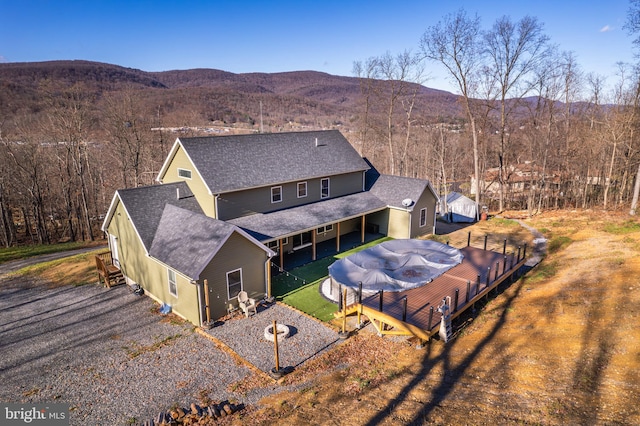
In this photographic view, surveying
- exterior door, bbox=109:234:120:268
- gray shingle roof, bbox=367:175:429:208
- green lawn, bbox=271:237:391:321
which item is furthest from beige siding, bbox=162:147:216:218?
gray shingle roof, bbox=367:175:429:208

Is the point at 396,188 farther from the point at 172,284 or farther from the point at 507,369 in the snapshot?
the point at 507,369

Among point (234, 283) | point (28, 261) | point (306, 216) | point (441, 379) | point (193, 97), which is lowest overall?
point (28, 261)

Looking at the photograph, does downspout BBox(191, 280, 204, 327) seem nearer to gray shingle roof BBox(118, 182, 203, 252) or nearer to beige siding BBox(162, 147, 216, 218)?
gray shingle roof BBox(118, 182, 203, 252)

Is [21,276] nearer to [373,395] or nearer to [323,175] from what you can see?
[323,175]

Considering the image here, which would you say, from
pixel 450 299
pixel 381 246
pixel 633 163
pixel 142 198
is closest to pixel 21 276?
pixel 142 198

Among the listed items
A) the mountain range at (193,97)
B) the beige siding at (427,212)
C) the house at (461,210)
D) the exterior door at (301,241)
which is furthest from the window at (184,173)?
the mountain range at (193,97)

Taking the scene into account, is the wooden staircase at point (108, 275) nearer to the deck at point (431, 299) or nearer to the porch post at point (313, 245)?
the porch post at point (313, 245)

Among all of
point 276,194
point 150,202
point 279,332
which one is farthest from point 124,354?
point 276,194
